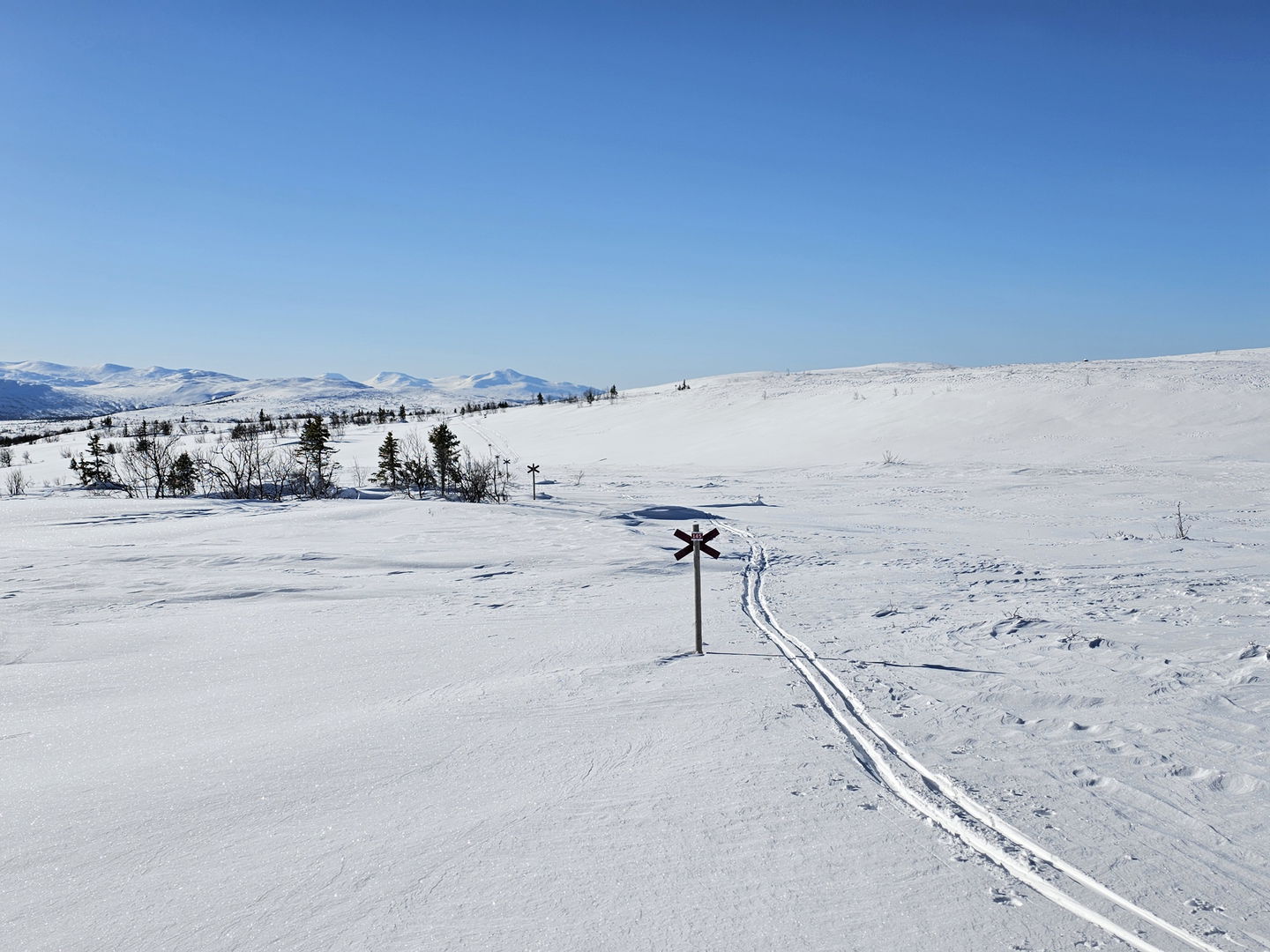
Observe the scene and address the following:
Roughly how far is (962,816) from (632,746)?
2068 millimetres

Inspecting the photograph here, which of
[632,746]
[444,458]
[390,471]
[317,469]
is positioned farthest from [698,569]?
[317,469]

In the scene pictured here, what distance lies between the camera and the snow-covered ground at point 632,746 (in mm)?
3312

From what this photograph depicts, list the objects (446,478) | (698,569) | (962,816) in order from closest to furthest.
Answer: (962,816) → (698,569) → (446,478)

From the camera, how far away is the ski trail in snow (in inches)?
127

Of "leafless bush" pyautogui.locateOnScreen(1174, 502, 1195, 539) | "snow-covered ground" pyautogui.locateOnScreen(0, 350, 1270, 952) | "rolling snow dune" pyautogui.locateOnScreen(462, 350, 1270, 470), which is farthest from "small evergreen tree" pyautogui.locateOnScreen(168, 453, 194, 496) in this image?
"leafless bush" pyautogui.locateOnScreen(1174, 502, 1195, 539)

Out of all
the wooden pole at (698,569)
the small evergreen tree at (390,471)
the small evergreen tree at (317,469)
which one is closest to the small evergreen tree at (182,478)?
→ the small evergreen tree at (317,469)

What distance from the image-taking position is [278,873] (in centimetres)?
360

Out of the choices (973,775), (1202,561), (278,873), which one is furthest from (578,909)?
(1202,561)

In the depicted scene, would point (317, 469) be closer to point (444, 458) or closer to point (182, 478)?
point (182, 478)

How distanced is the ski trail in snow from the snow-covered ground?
2cm

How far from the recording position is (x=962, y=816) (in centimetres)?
407

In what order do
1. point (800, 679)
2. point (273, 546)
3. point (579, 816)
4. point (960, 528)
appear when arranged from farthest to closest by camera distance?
point (960, 528) < point (273, 546) < point (800, 679) < point (579, 816)

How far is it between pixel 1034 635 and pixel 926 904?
5.31 m

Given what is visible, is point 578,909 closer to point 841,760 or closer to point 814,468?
point 841,760
